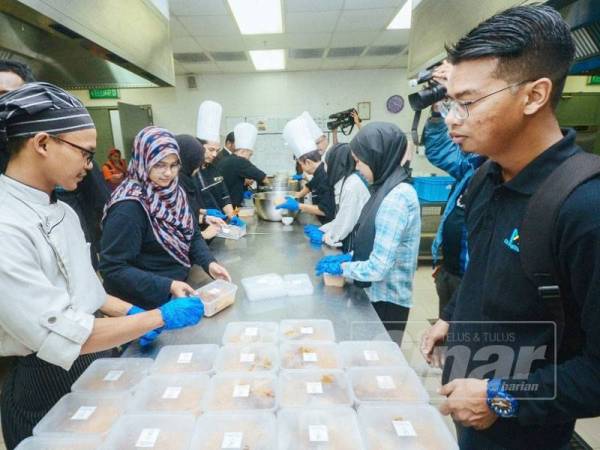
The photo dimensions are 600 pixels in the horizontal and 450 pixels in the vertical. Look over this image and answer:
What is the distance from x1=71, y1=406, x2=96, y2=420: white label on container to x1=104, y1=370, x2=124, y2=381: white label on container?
11 centimetres

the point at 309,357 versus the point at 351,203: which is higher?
the point at 351,203

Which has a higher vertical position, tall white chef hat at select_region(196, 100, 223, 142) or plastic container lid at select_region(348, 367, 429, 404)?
tall white chef hat at select_region(196, 100, 223, 142)

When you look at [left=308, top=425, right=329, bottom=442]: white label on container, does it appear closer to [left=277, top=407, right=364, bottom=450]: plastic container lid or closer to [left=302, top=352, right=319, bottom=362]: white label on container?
[left=277, top=407, right=364, bottom=450]: plastic container lid

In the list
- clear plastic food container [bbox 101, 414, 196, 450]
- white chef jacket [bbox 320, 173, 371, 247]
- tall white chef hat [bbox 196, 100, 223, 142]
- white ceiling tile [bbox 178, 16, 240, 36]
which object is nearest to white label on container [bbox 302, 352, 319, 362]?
clear plastic food container [bbox 101, 414, 196, 450]

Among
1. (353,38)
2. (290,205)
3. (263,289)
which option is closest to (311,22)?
(353,38)

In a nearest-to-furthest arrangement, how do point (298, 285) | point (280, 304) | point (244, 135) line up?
1. point (280, 304)
2. point (298, 285)
3. point (244, 135)

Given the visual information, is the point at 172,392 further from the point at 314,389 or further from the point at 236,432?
the point at 314,389

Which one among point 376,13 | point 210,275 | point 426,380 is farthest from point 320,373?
point 376,13

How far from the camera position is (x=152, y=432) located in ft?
2.65

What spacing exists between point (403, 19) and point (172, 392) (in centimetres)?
456

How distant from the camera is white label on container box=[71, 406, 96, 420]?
85 centimetres

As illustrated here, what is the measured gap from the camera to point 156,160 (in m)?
1.51

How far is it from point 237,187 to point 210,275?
6.87 feet

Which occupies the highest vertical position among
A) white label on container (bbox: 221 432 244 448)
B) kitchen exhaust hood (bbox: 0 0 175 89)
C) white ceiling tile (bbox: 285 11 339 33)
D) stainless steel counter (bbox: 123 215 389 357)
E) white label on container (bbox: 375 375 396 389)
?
white ceiling tile (bbox: 285 11 339 33)
